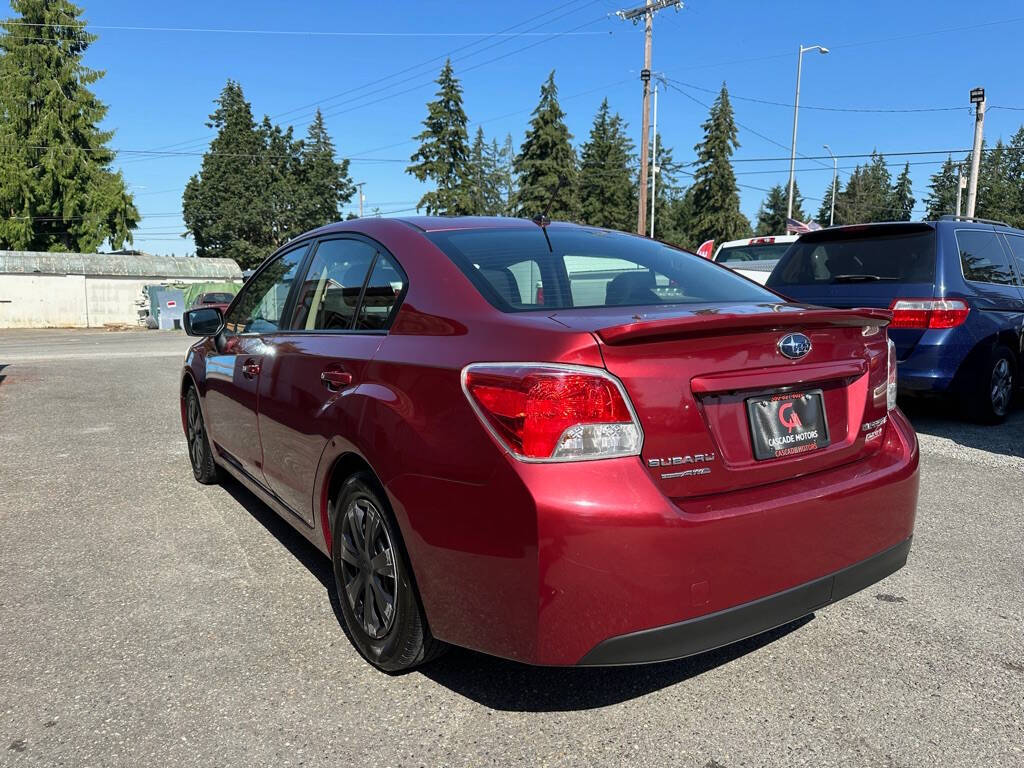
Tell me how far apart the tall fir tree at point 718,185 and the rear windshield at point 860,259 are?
63.4 m

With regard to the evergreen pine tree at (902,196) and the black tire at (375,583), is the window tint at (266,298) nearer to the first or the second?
the black tire at (375,583)

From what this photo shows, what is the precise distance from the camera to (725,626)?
2191mm

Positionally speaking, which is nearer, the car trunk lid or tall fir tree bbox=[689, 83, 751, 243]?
the car trunk lid

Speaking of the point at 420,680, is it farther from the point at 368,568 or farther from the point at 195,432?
the point at 195,432

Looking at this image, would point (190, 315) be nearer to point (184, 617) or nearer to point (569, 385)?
point (184, 617)

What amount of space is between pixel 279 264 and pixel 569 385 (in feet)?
8.58

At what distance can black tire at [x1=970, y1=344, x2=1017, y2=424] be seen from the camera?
6.73 metres

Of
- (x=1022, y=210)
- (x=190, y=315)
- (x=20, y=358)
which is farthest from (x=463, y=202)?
(x=1022, y=210)

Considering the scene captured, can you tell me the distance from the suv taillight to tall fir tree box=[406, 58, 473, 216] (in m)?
55.1

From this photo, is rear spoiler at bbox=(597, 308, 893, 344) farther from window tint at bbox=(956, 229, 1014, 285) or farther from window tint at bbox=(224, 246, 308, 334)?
window tint at bbox=(956, 229, 1014, 285)

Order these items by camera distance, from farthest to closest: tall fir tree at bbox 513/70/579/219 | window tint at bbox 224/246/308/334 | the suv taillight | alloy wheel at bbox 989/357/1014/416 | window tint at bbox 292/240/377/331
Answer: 1. tall fir tree at bbox 513/70/579/219
2. alloy wheel at bbox 989/357/1014/416
3. window tint at bbox 224/246/308/334
4. window tint at bbox 292/240/377/331
5. the suv taillight

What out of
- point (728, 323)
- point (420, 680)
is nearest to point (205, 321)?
point (420, 680)

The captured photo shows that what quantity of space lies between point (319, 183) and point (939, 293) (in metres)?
70.5

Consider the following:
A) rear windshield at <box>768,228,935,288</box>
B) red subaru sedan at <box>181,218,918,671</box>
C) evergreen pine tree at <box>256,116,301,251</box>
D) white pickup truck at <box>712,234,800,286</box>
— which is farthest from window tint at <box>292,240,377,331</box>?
evergreen pine tree at <box>256,116,301,251</box>
